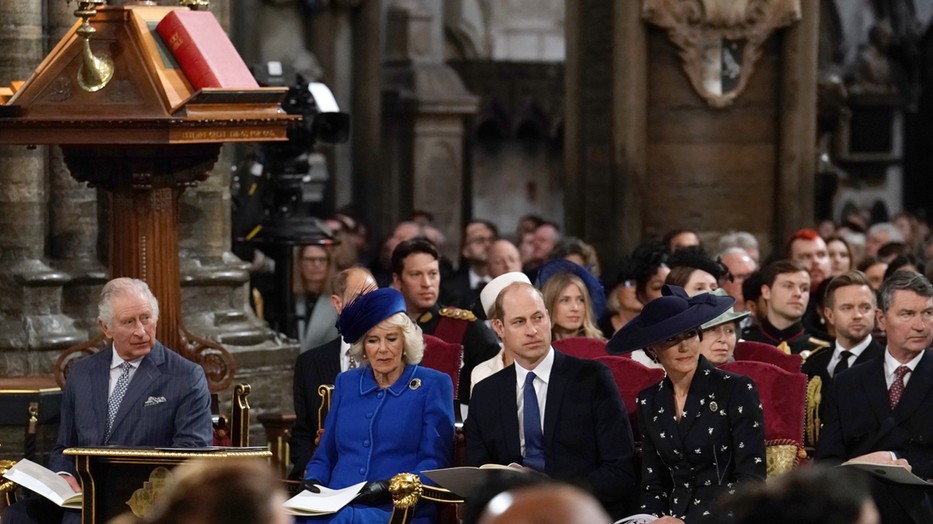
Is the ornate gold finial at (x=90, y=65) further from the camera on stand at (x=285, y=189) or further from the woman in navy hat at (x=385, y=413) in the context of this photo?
the camera on stand at (x=285, y=189)

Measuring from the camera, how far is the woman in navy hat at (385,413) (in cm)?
739

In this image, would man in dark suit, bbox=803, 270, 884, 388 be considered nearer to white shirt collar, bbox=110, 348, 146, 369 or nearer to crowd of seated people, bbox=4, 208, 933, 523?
crowd of seated people, bbox=4, 208, 933, 523

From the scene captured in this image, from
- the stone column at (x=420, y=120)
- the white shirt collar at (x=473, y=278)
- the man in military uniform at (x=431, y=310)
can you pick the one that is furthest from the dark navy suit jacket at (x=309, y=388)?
the stone column at (x=420, y=120)

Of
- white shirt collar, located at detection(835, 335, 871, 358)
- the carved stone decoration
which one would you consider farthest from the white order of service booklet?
the carved stone decoration

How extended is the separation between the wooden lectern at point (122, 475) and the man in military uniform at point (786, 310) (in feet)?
11.3

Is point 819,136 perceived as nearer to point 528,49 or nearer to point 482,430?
point 528,49

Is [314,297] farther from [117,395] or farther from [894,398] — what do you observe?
[894,398]

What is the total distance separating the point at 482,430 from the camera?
735 centimetres

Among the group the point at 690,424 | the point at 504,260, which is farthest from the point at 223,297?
the point at 690,424

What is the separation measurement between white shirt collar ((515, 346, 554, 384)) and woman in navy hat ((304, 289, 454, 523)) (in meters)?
0.27

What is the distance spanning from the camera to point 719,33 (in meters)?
Result: 13.6

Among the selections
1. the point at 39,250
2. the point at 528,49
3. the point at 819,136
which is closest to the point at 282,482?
the point at 39,250

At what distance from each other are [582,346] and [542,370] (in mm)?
1349

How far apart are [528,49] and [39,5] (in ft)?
43.4
